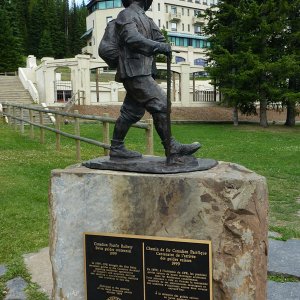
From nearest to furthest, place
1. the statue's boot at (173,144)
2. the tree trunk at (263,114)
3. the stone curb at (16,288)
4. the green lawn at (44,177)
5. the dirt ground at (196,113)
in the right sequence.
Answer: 1. the statue's boot at (173,144)
2. the stone curb at (16,288)
3. the green lawn at (44,177)
4. the tree trunk at (263,114)
5. the dirt ground at (196,113)

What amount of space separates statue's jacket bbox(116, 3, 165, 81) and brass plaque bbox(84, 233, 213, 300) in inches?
55.9

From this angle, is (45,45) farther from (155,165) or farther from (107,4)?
(155,165)

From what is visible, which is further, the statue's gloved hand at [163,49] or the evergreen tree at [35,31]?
the evergreen tree at [35,31]

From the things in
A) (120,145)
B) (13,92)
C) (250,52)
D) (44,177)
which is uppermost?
(250,52)

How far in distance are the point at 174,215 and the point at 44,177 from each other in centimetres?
589

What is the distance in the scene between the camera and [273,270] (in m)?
4.74

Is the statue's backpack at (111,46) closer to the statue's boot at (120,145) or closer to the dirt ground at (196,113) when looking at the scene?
the statue's boot at (120,145)

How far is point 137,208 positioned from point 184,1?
71144 millimetres

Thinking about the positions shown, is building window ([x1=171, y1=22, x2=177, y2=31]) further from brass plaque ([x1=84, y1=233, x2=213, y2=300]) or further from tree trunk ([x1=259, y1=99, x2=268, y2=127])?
brass plaque ([x1=84, y1=233, x2=213, y2=300])

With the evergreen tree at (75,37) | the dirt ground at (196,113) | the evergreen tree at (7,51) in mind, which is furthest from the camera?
the evergreen tree at (75,37)

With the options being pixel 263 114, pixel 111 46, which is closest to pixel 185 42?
pixel 263 114

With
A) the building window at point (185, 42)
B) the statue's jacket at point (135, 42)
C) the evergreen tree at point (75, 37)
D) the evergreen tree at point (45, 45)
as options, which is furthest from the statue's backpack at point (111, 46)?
the building window at point (185, 42)

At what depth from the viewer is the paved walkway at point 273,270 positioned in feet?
14.1

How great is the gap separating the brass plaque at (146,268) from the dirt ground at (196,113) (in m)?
24.7
